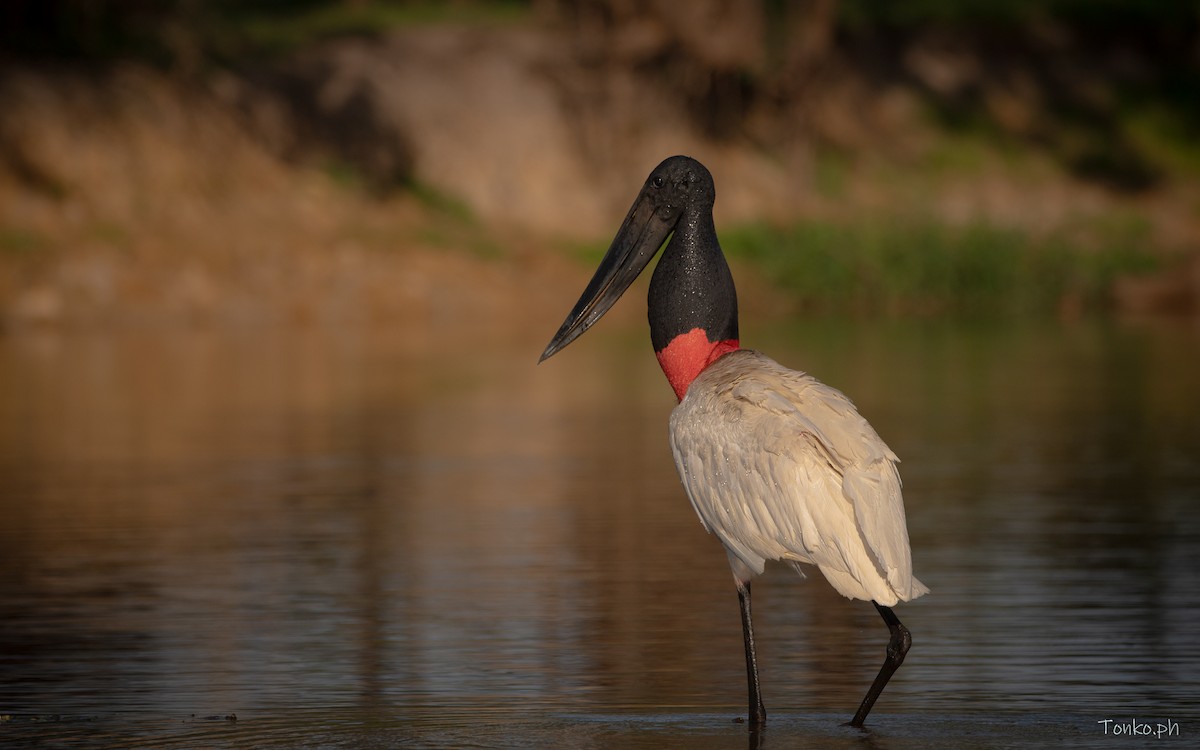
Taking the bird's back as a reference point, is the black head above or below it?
above

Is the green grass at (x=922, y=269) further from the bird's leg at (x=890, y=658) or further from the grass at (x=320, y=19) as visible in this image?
the bird's leg at (x=890, y=658)

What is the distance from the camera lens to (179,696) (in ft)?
25.7

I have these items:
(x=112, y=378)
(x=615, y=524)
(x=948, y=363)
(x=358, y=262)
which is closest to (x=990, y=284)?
(x=358, y=262)

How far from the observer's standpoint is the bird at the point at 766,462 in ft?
22.3

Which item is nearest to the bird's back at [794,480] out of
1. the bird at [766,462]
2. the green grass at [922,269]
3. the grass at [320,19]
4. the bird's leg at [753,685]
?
the bird at [766,462]

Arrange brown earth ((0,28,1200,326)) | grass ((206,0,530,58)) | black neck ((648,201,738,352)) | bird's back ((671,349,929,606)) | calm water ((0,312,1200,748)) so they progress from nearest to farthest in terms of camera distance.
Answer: bird's back ((671,349,929,606)), calm water ((0,312,1200,748)), black neck ((648,201,738,352)), brown earth ((0,28,1200,326)), grass ((206,0,530,58))

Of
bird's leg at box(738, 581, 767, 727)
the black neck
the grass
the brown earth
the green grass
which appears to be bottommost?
bird's leg at box(738, 581, 767, 727)

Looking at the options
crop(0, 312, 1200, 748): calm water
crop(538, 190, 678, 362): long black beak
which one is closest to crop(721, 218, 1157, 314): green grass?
crop(0, 312, 1200, 748): calm water

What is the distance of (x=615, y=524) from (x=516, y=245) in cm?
2733

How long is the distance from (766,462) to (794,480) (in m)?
0.12

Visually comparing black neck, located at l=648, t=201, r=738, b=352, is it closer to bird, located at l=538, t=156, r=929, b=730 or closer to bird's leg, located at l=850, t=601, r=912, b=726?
bird, located at l=538, t=156, r=929, b=730

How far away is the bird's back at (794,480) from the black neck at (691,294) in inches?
17.5

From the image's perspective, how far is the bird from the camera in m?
6.79

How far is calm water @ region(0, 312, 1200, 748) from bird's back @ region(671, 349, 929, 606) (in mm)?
550
